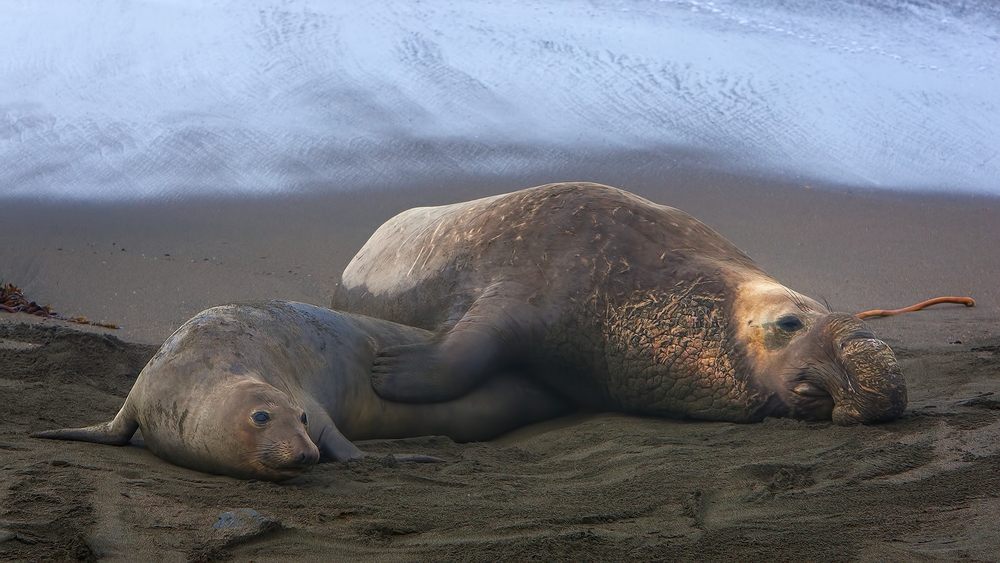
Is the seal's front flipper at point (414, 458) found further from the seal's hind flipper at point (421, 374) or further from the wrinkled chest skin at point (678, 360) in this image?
the wrinkled chest skin at point (678, 360)

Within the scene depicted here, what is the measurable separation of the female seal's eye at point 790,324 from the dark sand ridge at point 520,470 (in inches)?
15.0

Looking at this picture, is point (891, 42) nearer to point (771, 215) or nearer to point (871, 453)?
point (771, 215)

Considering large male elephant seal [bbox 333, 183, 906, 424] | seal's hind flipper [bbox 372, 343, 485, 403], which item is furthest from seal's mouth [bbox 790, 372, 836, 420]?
seal's hind flipper [bbox 372, 343, 485, 403]

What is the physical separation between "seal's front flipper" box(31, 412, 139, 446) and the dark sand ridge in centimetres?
9

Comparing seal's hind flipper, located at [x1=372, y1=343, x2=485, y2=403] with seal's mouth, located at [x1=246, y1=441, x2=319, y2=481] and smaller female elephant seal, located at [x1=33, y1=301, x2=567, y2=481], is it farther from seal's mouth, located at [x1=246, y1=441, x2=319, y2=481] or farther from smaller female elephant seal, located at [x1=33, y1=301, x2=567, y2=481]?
seal's mouth, located at [x1=246, y1=441, x2=319, y2=481]

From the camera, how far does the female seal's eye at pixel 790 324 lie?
4137mm

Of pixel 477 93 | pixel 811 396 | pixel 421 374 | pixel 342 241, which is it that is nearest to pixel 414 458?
pixel 421 374

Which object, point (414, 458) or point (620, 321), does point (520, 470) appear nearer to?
point (414, 458)

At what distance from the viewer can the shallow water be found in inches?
348

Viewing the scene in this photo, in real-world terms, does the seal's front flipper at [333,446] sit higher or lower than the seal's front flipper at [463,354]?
lower

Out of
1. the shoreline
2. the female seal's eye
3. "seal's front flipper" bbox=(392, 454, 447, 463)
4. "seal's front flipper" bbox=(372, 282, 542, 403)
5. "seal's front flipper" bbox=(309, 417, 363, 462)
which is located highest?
the female seal's eye

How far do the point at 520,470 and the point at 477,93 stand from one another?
703 centimetres

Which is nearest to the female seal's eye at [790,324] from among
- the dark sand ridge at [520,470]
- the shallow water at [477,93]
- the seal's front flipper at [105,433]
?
the dark sand ridge at [520,470]

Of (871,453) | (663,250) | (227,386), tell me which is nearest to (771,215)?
(663,250)
